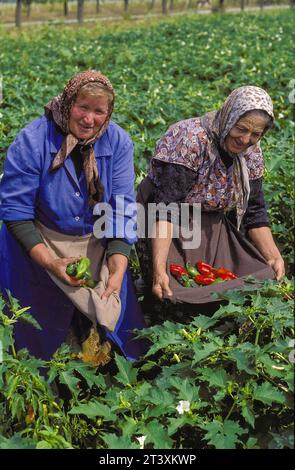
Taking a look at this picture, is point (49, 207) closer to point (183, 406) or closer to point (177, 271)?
point (177, 271)

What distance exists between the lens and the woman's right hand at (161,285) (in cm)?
351

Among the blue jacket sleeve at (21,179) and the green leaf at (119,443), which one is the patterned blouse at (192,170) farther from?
the green leaf at (119,443)

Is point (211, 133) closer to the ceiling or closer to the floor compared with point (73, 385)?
closer to the ceiling

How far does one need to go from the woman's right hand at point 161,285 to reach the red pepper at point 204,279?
15 centimetres

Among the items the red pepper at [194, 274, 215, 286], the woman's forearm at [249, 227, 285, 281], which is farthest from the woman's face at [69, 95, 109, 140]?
the woman's forearm at [249, 227, 285, 281]

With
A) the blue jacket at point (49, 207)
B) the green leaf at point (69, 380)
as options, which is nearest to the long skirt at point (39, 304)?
the blue jacket at point (49, 207)

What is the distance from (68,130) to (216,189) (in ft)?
2.84

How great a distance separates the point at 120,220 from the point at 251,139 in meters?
0.73

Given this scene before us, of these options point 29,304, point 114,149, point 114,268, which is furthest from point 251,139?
point 29,304

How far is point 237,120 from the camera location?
3.52 m

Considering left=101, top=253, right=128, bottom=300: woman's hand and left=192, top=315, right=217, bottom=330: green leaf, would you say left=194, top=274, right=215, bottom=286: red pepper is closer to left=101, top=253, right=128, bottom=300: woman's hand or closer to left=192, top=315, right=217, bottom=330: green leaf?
left=101, top=253, right=128, bottom=300: woman's hand

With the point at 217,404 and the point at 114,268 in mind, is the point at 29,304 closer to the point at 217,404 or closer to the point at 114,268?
the point at 114,268

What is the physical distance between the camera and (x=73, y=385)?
9.41ft

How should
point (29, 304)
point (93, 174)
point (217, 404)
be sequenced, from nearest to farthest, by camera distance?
point (217, 404), point (93, 174), point (29, 304)
